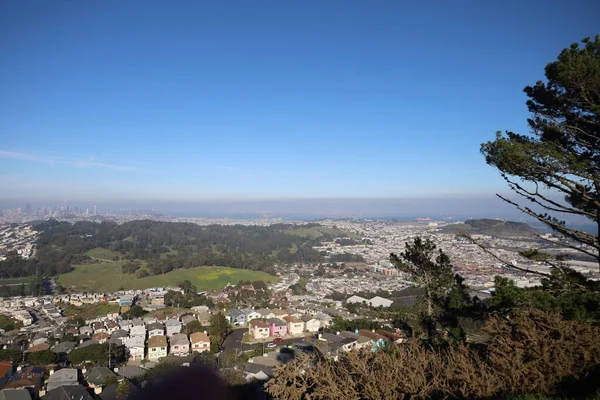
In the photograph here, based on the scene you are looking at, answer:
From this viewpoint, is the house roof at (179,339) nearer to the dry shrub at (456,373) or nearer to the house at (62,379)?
the house at (62,379)

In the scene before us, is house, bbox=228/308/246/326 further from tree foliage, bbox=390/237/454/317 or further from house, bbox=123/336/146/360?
tree foliage, bbox=390/237/454/317

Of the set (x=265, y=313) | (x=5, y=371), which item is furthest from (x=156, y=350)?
(x=265, y=313)

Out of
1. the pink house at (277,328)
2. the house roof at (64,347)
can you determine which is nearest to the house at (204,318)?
the pink house at (277,328)

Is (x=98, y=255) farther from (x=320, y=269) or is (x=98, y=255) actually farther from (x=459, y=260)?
(x=459, y=260)

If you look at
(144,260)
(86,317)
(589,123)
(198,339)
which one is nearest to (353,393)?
(589,123)

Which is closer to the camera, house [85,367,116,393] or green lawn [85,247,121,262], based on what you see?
house [85,367,116,393]

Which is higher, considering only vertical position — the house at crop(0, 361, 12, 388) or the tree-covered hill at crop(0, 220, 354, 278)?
→ the house at crop(0, 361, 12, 388)

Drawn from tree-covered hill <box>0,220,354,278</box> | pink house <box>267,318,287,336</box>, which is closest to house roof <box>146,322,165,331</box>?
pink house <box>267,318,287,336</box>
